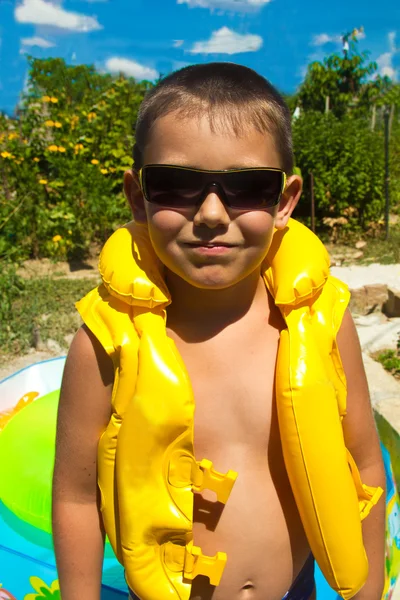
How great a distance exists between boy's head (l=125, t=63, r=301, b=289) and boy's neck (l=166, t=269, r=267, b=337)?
0.15 metres

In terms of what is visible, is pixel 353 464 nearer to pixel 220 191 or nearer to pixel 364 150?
pixel 220 191

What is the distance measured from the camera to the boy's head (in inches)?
45.8

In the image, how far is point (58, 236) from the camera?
23.1 ft

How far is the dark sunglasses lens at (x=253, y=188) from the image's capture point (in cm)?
117

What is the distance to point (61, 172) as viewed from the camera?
24.2 ft

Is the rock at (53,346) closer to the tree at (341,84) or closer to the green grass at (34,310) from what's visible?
the green grass at (34,310)

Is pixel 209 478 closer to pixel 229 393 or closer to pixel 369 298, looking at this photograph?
pixel 229 393

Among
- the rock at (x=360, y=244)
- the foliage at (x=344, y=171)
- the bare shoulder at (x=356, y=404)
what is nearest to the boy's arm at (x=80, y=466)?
the bare shoulder at (x=356, y=404)

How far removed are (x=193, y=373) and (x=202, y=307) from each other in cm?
16

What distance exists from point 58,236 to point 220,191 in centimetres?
616

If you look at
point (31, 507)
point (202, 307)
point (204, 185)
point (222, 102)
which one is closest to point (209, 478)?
point (202, 307)

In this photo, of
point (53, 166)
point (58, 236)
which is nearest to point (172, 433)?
point (58, 236)

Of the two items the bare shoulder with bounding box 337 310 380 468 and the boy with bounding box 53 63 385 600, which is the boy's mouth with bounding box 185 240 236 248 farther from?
the bare shoulder with bounding box 337 310 380 468

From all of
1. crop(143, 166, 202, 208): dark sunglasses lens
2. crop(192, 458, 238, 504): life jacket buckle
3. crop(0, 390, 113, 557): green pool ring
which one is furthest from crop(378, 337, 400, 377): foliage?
crop(143, 166, 202, 208): dark sunglasses lens
